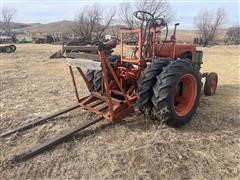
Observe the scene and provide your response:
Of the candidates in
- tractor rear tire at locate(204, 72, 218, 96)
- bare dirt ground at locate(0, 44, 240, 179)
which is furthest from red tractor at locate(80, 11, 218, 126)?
tractor rear tire at locate(204, 72, 218, 96)

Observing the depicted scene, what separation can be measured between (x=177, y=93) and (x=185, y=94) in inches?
6.5

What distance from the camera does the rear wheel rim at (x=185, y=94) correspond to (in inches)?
201

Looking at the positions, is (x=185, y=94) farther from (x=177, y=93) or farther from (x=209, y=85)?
(x=209, y=85)

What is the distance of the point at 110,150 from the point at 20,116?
2.47 m

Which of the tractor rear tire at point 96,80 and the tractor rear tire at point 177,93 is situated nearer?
the tractor rear tire at point 177,93

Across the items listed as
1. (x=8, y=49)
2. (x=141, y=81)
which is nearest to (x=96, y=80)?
(x=141, y=81)

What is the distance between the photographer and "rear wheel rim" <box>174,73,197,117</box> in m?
5.12

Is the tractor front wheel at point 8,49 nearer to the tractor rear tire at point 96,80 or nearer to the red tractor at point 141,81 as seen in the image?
the red tractor at point 141,81

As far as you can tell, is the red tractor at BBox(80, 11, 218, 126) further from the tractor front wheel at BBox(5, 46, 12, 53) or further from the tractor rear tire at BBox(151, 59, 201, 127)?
the tractor front wheel at BBox(5, 46, 12, 53)

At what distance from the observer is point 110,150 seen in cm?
405

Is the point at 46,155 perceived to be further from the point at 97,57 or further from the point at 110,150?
the point at 97,57

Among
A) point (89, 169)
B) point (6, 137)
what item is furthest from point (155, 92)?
point (6, 137)

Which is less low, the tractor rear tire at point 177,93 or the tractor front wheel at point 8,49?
the tractor rear tire at point 177,93

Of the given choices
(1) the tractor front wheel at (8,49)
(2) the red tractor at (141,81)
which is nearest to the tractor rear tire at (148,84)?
(2) the red tractor at (141,81)
